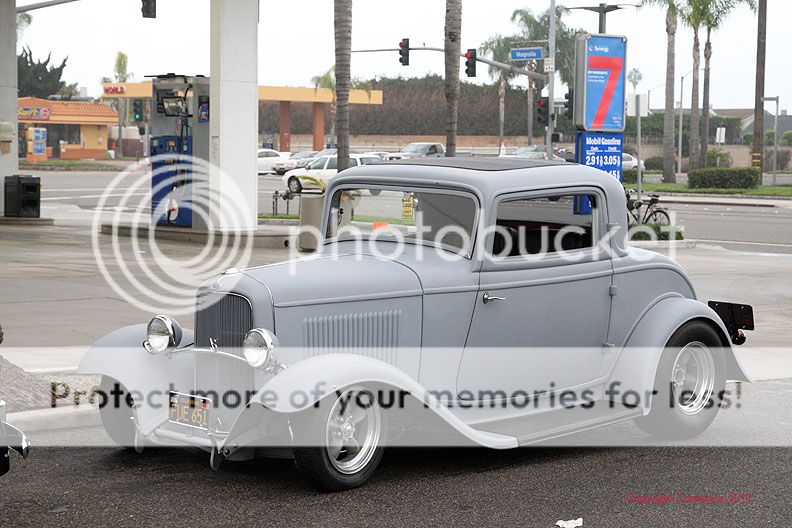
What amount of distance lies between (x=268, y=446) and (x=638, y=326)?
2760 mm

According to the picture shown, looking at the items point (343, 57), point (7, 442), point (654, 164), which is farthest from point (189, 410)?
point (654, 164)

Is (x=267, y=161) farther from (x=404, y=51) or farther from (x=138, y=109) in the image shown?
(x=138, y=109)

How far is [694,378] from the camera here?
25.7 feet

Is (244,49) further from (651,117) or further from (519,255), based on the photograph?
(651,117)

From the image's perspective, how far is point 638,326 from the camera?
7477mm

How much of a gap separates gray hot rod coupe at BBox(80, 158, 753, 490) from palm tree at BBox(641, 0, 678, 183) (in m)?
48.0

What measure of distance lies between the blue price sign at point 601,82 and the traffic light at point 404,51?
28.3m

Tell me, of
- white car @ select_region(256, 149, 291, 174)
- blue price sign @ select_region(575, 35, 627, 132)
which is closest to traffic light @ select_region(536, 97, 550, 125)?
blue price sign @ select_region(575, 35, 627, 132)

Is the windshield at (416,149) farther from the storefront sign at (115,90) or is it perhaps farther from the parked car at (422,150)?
the storefront sign at (115,90)

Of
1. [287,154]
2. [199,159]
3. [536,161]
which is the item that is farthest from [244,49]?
[287,154]

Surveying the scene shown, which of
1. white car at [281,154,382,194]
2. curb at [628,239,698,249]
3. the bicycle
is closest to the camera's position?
curb at [628,239,698,249]

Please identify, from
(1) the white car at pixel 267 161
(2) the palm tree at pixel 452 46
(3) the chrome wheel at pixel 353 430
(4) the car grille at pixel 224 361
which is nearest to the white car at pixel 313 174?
(2) the palm tree at pixel 452 46

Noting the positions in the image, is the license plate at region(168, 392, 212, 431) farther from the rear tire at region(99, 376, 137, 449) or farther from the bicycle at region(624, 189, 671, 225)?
the bicycle at region(624, 189, 671, 225)

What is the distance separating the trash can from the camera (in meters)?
25.5
